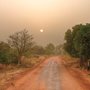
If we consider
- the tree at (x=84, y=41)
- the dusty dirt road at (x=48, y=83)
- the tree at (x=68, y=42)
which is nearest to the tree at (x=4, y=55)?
the tree at (x=84, y=41)

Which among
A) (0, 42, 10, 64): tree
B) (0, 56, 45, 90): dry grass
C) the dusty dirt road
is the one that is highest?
(0, 42, 10, 64): tree

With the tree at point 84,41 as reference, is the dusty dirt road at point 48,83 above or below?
below

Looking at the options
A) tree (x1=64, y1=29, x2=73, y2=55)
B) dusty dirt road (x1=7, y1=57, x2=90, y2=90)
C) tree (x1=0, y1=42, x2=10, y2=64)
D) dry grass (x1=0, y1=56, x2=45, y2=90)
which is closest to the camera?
dusty dirt road (x1=7, y1=57, x2=90, y2=90)

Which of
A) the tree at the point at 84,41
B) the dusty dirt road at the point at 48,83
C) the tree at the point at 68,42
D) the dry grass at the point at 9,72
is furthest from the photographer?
the tree at the point at 68,42

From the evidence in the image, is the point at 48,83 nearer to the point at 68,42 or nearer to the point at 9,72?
the point at 9,72

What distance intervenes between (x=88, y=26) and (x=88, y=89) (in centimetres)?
2877

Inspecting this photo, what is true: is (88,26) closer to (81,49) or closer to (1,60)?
(81,49)

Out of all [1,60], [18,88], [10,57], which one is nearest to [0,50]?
[1,60]

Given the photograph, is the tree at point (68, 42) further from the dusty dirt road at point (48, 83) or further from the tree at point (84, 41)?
the dusty dirt road at point (48, 83)

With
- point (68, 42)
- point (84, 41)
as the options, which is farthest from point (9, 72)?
point (68, 42)

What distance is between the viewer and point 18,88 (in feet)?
71.8

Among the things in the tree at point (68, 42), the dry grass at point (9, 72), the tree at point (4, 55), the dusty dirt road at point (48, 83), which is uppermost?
the tree at point (68, 42)

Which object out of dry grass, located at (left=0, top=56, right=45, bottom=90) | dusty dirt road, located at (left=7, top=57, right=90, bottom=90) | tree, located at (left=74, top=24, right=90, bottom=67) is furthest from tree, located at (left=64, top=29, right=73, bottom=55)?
dusty dirt road, located at (left=7, top=57, right=90, bottom=90)

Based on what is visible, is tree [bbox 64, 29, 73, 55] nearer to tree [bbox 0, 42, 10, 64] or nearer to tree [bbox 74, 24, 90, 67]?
tree [bbox 0, 42, 10, 64]
